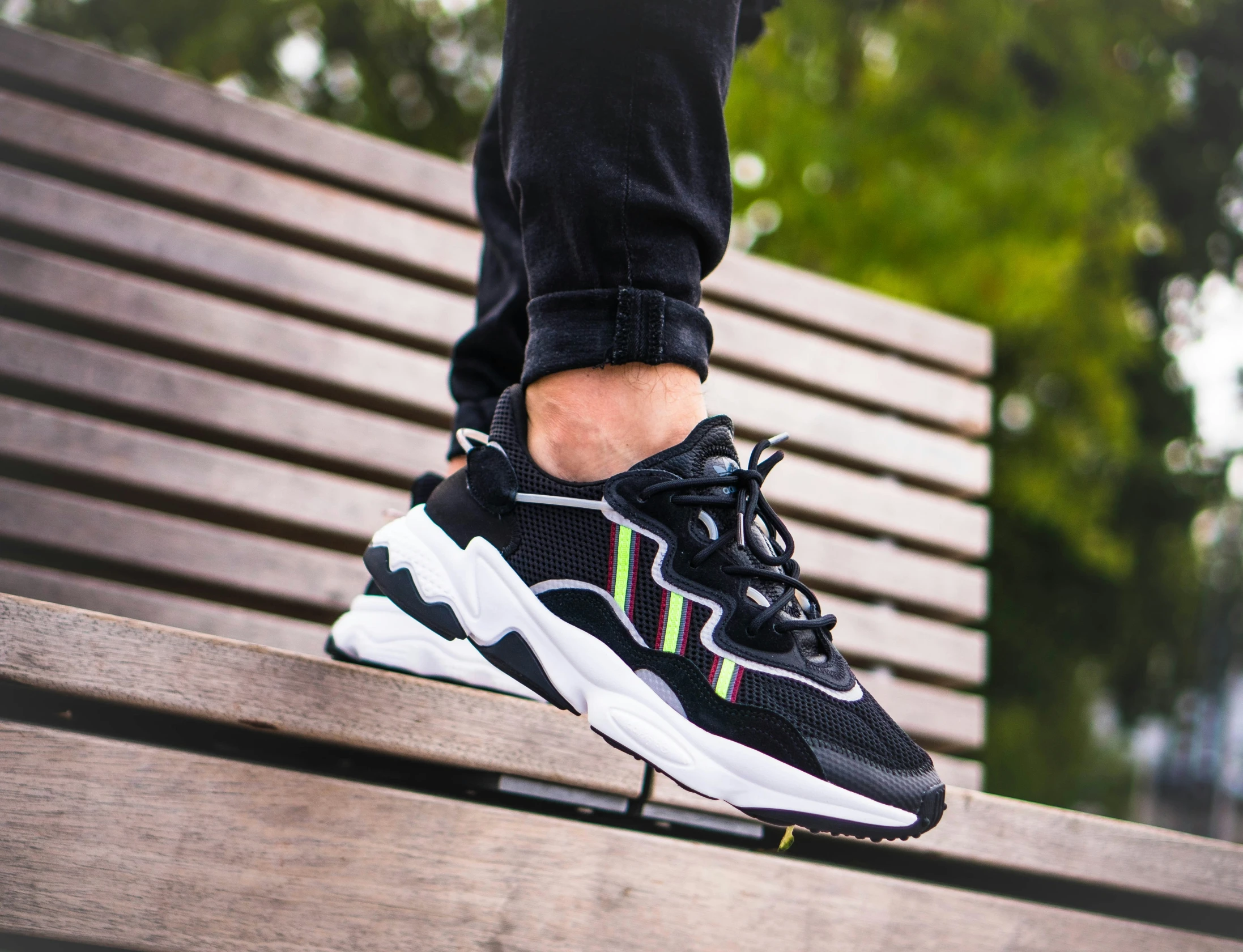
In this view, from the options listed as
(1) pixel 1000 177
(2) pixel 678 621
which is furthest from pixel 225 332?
(1) pixel 1000 177

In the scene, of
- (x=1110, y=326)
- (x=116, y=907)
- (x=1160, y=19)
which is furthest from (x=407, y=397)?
(x=1110, y=326)

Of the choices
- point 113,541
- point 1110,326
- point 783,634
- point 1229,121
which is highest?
point 1229,121

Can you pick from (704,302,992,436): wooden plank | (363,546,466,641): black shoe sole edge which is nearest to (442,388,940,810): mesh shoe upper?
(363,546,466,641): black shoe sole edge

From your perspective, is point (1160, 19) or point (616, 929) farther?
point (1160, 19)

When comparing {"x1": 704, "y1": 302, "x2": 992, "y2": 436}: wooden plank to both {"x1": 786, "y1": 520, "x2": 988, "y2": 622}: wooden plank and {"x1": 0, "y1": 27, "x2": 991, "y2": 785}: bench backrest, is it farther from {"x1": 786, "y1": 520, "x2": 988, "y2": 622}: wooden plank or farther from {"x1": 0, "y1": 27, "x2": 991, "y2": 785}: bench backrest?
{"x1": 786, "y1": 520, "x2": 988, "y2": 622}: wooden plank

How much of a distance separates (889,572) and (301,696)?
1903mm

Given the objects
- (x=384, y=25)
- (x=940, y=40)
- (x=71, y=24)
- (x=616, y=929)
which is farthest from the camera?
(x=384, y=25)

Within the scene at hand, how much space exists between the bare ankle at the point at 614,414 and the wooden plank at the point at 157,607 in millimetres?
1036

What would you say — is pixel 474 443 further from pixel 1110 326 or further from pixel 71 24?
pixel 1110 326

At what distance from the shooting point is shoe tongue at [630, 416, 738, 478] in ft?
3.50

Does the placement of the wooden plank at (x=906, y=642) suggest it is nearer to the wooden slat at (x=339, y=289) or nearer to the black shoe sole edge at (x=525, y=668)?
the wooden slat at (x=339, y=289)

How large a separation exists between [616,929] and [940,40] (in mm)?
4119

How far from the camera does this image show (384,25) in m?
4.78

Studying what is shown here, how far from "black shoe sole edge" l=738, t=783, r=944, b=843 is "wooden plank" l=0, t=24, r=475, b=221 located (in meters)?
1.93
